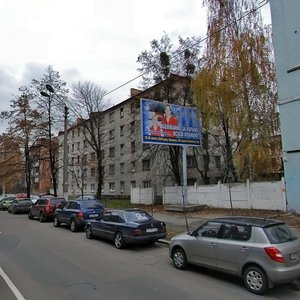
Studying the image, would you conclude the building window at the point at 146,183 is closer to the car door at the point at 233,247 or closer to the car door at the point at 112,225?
the car door at the point at 112,225

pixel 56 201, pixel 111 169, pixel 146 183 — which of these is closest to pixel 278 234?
pixel 56 201

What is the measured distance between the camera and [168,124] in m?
23.1

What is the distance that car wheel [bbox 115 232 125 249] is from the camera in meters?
12.8

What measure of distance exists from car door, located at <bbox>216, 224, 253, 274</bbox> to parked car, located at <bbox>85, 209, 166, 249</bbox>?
4.48 m

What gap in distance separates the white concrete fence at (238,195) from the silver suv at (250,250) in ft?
26.7

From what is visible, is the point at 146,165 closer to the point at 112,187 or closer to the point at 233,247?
the point at 112,187

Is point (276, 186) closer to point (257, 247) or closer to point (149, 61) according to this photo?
point (257, 247)

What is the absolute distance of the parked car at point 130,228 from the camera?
12.4m

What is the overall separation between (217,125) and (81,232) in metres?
12.9

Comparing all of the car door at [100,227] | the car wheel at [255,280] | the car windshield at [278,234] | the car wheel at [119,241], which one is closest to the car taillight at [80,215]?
the car door at [100,227]

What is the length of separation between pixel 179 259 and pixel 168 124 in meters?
14.2

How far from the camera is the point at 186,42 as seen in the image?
31.5 meters

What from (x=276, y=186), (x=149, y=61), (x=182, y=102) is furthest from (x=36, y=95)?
(x=276, y=186)

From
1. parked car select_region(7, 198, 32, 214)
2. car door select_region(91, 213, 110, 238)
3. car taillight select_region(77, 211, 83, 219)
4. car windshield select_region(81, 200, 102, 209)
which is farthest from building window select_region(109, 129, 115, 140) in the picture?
car door select_region(91, 213, 110, 238)
